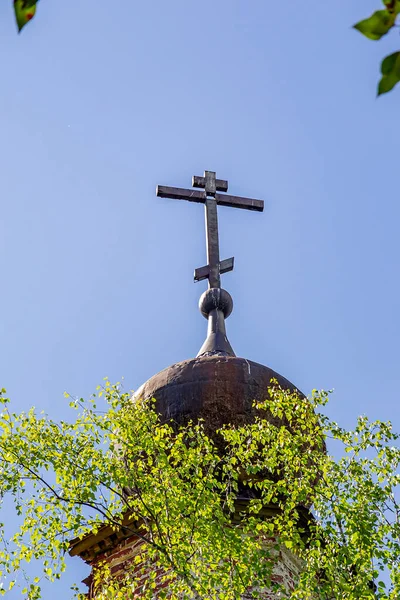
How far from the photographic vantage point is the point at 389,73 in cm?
172

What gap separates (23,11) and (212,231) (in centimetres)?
1024

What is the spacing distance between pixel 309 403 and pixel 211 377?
163 centimetres

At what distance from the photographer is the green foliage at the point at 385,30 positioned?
5.61ft

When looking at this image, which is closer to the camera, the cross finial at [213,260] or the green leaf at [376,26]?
the green leaf at [376,26]

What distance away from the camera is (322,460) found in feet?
24.0

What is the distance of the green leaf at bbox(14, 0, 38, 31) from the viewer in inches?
69.0

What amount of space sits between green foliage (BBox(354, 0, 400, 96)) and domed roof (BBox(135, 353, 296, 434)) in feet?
24.3

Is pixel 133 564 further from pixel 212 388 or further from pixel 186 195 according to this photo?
pixel 186 195

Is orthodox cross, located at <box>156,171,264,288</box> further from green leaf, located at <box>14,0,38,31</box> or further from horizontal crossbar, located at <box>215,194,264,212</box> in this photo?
green leaf, located at <box>14,0,38,31</box>

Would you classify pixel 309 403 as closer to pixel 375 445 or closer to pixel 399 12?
pixel 375 445

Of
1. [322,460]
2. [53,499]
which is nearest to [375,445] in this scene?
[322,460]

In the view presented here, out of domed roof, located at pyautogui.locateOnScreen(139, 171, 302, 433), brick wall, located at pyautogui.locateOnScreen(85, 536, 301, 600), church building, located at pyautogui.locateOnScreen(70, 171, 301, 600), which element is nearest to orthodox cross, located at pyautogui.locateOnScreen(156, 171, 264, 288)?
domed roof, located at pyautogui.locateOnScreen(139, 171, 302, 433)

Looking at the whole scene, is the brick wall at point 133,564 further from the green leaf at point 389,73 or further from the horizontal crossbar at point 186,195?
the green leaf at point 389,73

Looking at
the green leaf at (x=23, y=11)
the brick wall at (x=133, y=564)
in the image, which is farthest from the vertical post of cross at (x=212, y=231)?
the green leaf at (x=23, y=11)
